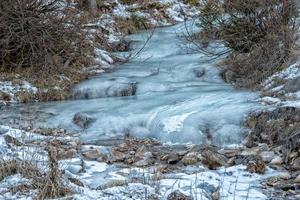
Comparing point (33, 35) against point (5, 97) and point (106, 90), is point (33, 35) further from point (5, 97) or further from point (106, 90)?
point (106, 90)

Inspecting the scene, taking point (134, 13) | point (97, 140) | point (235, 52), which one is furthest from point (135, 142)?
point (134, 13)

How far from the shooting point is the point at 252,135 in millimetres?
7031

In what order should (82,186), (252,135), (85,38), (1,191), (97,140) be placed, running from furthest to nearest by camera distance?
1. (85,38)
2. (97,140)
3. (252,135)
4. (82,186)
5. (1,191)

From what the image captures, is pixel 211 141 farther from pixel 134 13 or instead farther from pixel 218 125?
pixel 134 13

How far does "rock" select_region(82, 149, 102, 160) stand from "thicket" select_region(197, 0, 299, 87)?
12.6 feet

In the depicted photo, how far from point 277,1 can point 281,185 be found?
18.6 feet

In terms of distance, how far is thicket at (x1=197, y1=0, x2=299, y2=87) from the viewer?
9625mm


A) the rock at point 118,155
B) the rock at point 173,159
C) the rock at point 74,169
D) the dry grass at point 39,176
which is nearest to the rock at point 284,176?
the rock at point 173,159

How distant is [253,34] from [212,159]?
4.97 m

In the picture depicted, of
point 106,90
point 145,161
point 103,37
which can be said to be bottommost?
point 145,161

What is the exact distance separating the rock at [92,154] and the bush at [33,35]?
4716mm

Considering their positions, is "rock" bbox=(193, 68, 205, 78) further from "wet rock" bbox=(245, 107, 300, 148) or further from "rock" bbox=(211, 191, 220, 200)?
"rock" bbox=(211, 191, 220, 200)

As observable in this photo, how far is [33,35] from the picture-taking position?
10820 millimetres

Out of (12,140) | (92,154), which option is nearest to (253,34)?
(92,154)
